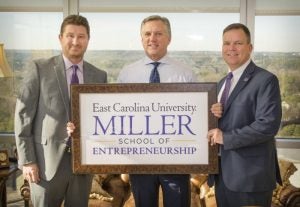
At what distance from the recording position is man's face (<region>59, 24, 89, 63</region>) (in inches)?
87.4

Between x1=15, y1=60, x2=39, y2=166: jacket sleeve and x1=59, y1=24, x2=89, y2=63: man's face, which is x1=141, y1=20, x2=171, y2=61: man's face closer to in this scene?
x1=59, y1=24, x2=89, y2=63: man's face

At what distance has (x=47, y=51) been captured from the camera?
15.5 ft

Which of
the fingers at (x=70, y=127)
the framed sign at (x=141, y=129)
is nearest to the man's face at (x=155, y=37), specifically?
the framed sign at (x=141, y=129)

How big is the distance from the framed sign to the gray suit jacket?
79 mm

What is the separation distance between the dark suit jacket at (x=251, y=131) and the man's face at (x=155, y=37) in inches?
20.9

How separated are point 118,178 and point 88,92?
182 centimetres

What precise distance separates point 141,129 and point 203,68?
2.54 meters

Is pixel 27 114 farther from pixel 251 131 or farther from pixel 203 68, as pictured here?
pixel 203 68

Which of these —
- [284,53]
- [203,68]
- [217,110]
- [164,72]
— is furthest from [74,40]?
[284,53]

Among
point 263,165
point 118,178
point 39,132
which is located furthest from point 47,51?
point 263,165

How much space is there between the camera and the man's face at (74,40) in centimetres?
222

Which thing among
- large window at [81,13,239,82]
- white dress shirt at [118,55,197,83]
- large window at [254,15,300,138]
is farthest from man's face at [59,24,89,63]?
large window at [254,15,300,138]

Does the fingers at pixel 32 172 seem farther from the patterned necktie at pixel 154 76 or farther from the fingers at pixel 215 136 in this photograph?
the fingers at pixel 215 136

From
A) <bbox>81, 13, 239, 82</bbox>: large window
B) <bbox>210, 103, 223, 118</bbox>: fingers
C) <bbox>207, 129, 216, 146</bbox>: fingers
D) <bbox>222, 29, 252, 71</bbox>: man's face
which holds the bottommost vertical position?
<bbox>207, 129, 216, 146</bbox>: fingers
